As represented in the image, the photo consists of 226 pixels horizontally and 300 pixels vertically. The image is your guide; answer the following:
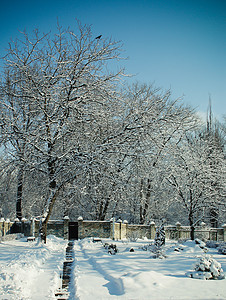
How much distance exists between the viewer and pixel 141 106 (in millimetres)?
14430

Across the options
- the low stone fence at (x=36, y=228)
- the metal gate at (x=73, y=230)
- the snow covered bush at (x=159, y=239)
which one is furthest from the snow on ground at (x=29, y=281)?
the metal gate at (x=73, y=230)

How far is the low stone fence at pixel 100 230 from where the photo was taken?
77.6ft

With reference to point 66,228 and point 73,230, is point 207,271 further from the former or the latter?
point 73,230

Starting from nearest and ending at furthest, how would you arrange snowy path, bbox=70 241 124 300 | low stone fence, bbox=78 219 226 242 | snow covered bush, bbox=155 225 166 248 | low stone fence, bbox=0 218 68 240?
1. snowy path, bbox=70 241 124 300
2. snow covered bush, bbox=155 225 166 248
3. low stone fence, bbox=0 218 68 240
4. low stone fence, bbox=78 219 226 242

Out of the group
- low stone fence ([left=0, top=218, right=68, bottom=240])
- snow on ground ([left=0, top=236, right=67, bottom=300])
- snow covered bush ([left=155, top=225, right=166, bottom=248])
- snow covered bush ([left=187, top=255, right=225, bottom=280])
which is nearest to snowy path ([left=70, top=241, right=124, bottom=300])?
snow on ground ([left=0, top=236, right=67, bottom=300])

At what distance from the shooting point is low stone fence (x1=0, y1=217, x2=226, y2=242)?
23656mm

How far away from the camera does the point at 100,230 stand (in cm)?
2397

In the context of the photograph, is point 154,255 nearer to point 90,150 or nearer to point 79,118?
point 90,150

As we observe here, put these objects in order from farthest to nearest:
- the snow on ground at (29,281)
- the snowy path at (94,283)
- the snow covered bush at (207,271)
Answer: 1. the snow covered bush at (207,271)
2. the snowy path at (94,283)
3. the snow on ground at (29,281)

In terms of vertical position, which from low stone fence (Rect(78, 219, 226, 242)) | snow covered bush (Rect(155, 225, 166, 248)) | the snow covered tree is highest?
the snow covered tree

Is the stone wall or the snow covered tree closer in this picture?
the snow covered tree

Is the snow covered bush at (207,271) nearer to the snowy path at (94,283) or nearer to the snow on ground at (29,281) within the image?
the snowy path at (94,283)

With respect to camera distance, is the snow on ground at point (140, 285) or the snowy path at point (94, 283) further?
the snowy path at point (94, 283)

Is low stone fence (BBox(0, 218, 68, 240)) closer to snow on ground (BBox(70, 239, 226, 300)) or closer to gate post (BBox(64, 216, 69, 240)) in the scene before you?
gate post (BBox(64, 216, 69, 240))
